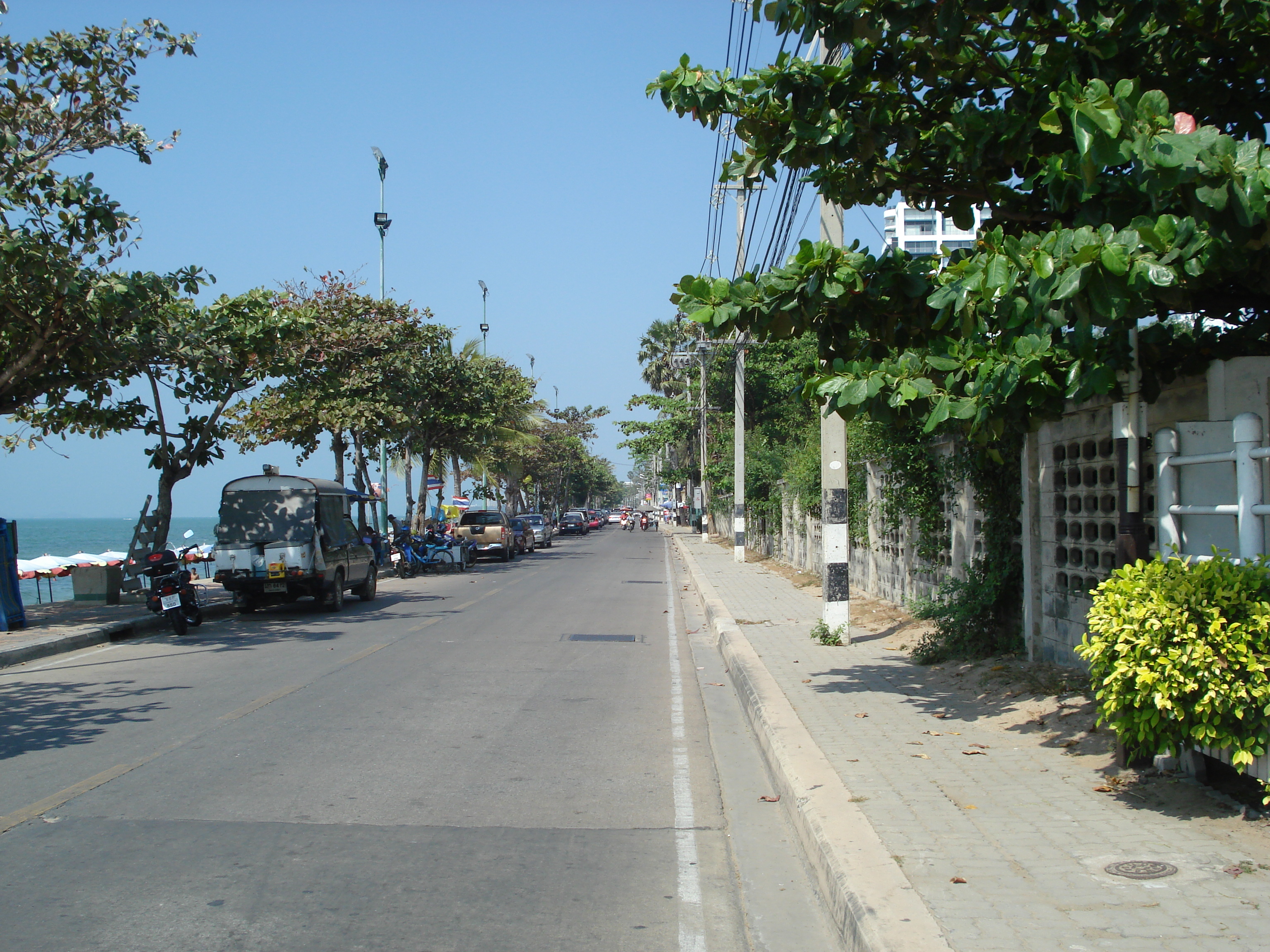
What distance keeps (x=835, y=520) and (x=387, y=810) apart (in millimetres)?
7538

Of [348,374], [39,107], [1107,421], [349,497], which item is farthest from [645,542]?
[1107,421]

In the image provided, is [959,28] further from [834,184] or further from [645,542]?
[645,542]

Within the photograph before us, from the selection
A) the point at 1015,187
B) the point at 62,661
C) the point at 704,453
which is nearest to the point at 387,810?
the point at 1015,187

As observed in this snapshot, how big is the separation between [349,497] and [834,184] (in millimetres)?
14509

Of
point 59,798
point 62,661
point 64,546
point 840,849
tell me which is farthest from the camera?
point 64,546

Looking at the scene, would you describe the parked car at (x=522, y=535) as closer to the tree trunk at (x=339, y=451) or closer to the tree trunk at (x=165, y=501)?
the tree trunk at (x=339, y=451)

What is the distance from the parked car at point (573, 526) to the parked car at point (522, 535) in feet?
90.7

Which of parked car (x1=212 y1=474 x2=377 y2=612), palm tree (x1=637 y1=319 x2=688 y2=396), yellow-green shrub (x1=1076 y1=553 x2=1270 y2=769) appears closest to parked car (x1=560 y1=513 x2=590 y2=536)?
palm tree (x1=637 y1=319 x2=688 y2=396)

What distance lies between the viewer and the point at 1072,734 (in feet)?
23.8

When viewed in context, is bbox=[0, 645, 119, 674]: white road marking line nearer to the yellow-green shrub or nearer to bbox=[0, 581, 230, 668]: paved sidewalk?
bbox=[0, 581, 230, 668]: paved sidewalk

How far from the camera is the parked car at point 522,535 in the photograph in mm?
42875

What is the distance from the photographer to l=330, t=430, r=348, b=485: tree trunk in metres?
29.3

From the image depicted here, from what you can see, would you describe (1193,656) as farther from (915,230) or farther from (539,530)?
(915,230)

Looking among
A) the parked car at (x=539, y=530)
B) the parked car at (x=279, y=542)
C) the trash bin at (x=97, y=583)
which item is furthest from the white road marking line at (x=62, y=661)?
the parked car at (x=539, y=530)
